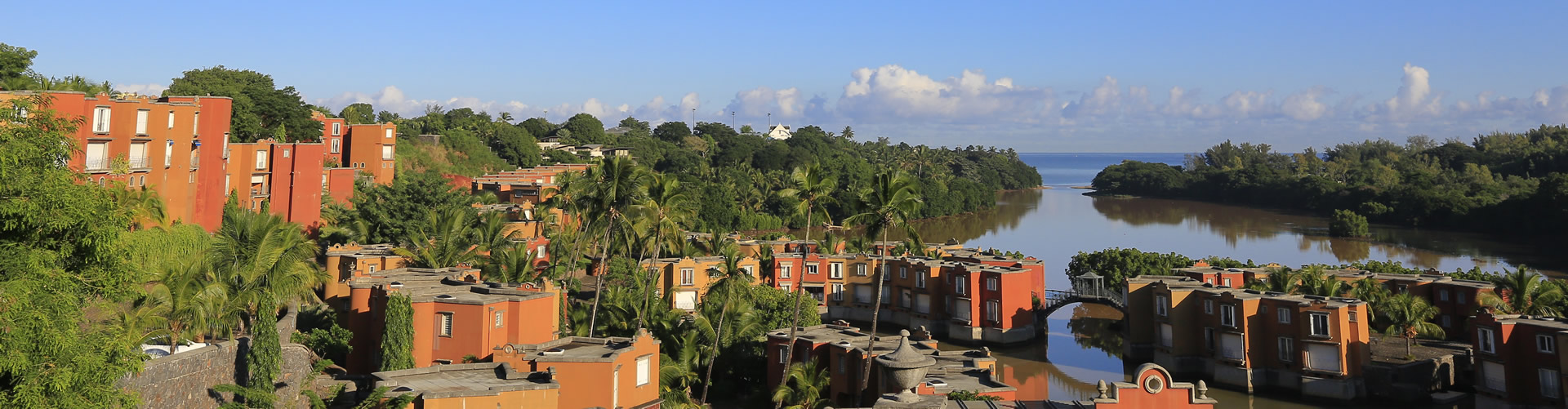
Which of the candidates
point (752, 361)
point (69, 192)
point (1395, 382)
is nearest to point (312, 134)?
point (752, 361)

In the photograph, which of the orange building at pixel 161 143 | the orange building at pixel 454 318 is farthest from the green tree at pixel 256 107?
the orange building at pixel 454 318

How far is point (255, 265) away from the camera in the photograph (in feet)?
85.4

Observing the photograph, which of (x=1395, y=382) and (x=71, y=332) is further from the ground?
(x=71, y=332)

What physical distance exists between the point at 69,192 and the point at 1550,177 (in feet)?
387

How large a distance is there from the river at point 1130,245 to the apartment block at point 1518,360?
645cm

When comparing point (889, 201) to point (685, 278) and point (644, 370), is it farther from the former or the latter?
point (685, 278)

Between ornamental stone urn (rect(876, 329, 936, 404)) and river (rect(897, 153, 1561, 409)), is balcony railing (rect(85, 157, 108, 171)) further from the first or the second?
river (rect(897, 153, 1561, 409))

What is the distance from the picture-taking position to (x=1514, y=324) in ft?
120

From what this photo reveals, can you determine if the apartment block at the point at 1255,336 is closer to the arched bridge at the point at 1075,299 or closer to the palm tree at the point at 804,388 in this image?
the arched bridge at the point at 1075,299

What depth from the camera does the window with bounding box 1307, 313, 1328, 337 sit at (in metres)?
41.3

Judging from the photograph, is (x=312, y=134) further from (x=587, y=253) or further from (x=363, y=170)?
(x=587, y=253)

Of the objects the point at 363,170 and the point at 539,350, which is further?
the point at 363,170

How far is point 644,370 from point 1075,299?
3577 cm

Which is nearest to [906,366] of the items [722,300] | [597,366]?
[597,366]
